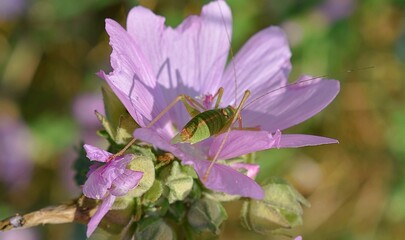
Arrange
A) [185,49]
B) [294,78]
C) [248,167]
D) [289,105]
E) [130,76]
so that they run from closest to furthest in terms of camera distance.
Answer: [130,76], [248,167], [289,105], [185,49], [294,78]

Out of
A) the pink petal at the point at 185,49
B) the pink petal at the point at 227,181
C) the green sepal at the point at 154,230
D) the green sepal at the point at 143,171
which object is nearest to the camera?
the pink petal at the point at 227,181

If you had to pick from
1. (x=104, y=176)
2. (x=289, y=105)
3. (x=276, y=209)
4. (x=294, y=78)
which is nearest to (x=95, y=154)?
(x=104, y=176)

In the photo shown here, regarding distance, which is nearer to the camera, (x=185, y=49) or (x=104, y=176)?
(x=104, y=176)

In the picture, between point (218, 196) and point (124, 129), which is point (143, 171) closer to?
point (124, 129)

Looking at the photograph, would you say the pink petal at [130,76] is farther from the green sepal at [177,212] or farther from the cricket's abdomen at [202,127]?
the green sepal at [177,212]

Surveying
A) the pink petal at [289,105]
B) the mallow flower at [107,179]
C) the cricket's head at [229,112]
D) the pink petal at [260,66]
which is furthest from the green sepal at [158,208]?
the pink petal at [260,66]

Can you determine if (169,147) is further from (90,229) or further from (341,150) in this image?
(341,150)

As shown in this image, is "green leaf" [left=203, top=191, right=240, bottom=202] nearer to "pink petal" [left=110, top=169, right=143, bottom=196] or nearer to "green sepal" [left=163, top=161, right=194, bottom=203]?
"green sepal" [left=163, top=161, right=194, bottom=203]

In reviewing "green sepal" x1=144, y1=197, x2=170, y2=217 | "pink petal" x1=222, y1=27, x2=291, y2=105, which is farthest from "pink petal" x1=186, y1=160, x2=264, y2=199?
"pink petal" x1=222, y1=27, x2=291, y2=105
